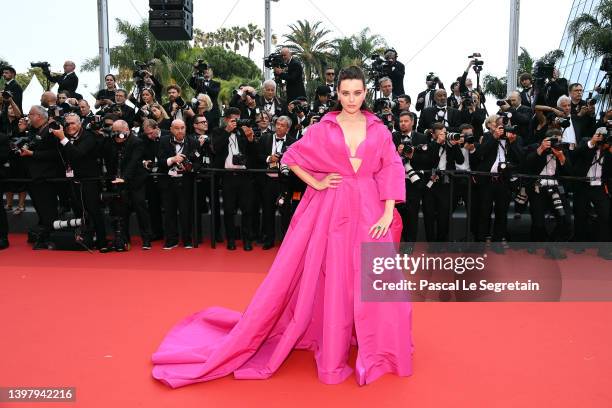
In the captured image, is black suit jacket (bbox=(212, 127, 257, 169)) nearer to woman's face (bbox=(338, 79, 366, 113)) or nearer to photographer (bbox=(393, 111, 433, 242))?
photographer (bbox=(393, 111, 433, 242))

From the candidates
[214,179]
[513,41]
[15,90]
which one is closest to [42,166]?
[214,179]

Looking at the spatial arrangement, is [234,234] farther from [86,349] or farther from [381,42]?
[381,42]

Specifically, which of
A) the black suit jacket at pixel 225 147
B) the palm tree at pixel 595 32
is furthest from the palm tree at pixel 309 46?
the black suit jacket at pixel 225 147

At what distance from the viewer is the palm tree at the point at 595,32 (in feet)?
52.3

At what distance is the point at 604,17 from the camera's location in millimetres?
16859

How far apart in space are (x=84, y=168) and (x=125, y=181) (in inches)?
20.1

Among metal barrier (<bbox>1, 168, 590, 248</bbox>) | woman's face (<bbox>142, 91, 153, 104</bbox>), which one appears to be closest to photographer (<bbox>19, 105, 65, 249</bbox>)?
metal barrier (<bbox>1, 168, 590, 248</bbox>)

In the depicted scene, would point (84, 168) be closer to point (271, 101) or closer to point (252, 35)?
point (271, 101)

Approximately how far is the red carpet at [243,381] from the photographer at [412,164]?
191 cm

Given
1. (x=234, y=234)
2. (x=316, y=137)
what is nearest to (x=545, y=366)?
(x=316, y=137)

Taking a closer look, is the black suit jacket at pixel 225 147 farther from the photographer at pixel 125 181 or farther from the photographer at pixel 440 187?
the photographer at pixel 440 187

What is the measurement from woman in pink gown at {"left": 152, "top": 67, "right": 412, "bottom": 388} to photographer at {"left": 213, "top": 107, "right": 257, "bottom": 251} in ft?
12.4

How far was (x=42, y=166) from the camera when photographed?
291 inches

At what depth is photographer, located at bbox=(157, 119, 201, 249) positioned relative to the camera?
7188 mm
